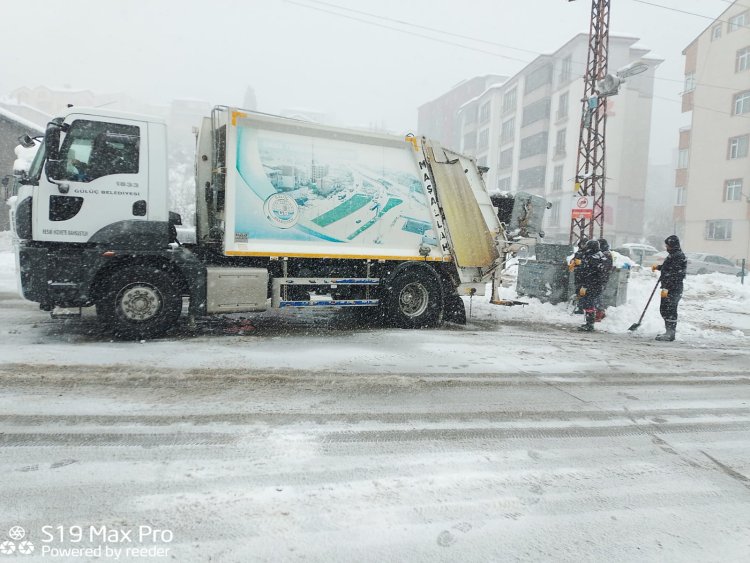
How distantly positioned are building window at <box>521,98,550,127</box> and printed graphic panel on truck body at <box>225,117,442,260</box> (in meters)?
45.7

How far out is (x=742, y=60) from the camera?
3466 cm

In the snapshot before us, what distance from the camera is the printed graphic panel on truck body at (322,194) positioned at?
24.2 ft

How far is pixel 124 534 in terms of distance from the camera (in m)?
2.49

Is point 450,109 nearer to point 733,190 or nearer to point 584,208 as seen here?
point 733,190

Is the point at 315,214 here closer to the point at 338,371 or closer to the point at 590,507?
the point at 338,371

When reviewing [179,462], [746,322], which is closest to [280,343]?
[179,462]

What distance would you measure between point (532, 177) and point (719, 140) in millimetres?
17526

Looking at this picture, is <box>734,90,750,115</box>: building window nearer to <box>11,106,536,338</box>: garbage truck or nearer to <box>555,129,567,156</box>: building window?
<box>555,129,567,156</box>: building window

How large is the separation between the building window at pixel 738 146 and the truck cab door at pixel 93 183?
129 feet

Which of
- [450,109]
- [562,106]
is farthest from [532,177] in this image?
[450,109]

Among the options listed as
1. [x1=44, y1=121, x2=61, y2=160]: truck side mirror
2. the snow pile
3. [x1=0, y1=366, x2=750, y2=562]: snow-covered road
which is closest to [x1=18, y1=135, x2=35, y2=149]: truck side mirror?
[x1=44, y1=121, x2=61, y2=160]: truck side mirror

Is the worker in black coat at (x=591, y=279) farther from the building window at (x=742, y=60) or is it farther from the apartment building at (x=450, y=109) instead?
the apartment building at (x=450, y=109)

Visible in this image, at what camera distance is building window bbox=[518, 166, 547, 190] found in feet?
165

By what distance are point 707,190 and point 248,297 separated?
3916cm
